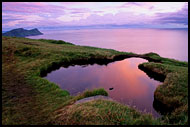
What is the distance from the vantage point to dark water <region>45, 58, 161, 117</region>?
1456cm

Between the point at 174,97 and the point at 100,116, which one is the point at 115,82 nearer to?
the point at 174,97

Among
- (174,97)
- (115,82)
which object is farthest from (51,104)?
(174,97)

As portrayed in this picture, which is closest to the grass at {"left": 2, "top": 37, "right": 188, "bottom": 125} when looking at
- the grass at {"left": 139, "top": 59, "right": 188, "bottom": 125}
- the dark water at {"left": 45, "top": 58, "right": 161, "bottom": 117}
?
the grass at {"left": 139, "top": 59, "right": 188, "bottom": 125}

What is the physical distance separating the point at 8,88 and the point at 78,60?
1603 centimetres

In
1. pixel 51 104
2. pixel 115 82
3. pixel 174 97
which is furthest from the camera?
pixel 115 82

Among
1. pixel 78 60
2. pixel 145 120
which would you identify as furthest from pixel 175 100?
pixel 78 60

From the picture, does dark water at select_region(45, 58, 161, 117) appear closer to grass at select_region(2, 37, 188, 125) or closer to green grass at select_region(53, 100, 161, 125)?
grass at select_region(2, 37, 188, 125)

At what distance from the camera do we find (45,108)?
10.4m

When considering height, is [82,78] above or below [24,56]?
below

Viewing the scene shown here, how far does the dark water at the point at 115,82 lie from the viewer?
47.8ft

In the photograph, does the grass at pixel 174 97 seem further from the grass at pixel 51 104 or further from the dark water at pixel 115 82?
the dark water at pixel 115 82

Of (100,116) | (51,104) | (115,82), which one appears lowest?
(115,82)

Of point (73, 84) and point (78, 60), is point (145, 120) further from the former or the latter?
point (78, 60)

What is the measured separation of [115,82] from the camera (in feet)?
60.8
